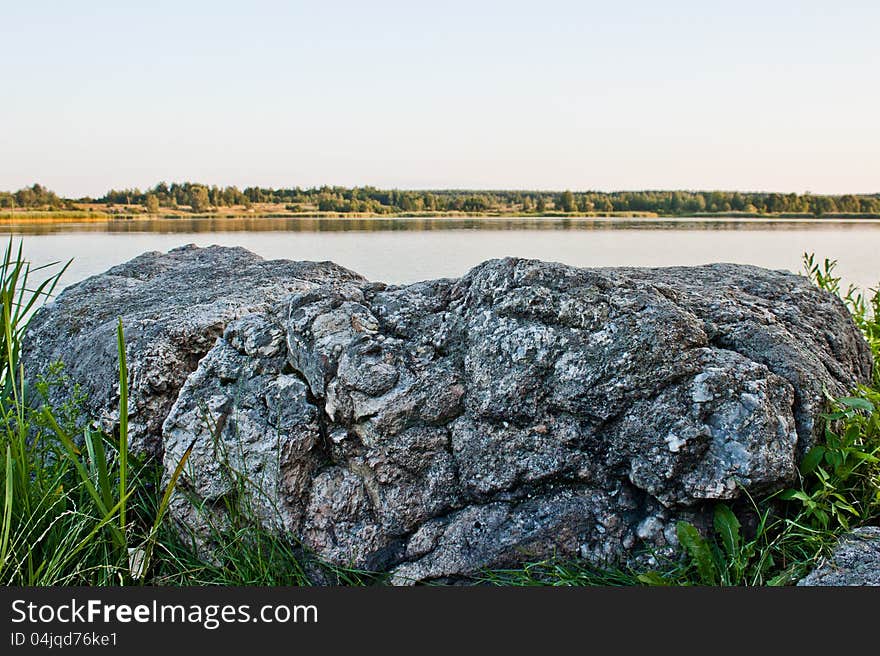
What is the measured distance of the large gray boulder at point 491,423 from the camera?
120 inches

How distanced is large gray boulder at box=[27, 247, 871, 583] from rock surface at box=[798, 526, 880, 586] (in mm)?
354

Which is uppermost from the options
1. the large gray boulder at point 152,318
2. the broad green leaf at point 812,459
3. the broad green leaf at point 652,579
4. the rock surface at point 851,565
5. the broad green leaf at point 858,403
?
the large gray boulder at point 152,318

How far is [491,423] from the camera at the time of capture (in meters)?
3.14

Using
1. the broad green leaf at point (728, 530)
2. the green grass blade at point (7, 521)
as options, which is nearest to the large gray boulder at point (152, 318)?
the green grass blade at point (7, 521)

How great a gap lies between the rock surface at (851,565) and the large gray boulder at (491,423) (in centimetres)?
35

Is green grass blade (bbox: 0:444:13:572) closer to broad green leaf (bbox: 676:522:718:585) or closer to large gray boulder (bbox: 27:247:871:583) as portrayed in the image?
large gray boulder (bbox: 27:247:871:583)

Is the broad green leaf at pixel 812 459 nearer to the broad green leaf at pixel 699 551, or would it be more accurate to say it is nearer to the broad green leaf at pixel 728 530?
the broad green leaf at pixel 728 530

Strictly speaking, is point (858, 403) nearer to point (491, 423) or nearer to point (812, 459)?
point (812, 459)

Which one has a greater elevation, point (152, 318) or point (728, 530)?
point (152, 318)

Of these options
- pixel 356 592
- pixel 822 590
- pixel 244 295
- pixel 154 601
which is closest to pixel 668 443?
pixel 822 590

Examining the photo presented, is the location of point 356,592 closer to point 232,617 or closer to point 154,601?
point 232,617

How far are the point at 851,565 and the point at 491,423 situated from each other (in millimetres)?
1513

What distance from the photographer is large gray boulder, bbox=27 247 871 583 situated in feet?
10.0

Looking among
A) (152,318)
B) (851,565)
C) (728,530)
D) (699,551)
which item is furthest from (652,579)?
(152,318)
